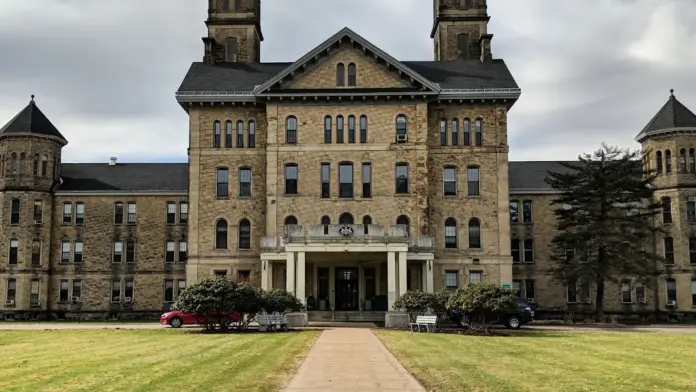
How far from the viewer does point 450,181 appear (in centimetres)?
4956

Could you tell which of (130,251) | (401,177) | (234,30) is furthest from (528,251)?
(130,251)

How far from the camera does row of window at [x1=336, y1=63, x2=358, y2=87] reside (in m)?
48.6

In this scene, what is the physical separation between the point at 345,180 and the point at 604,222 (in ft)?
54.9

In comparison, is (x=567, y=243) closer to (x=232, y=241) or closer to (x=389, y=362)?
(x=232, y=241)

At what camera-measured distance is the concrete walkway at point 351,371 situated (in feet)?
51.4

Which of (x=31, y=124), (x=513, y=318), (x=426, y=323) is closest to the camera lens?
(x=426, y=323)

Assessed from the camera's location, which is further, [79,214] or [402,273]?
[79,214]

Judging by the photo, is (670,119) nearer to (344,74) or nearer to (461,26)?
(461,26)

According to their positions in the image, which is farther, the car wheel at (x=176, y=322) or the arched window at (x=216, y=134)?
the arched window at (x=216, y=134)

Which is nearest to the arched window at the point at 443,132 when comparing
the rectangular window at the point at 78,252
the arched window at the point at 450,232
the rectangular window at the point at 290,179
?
the arched window at the point at 450,232

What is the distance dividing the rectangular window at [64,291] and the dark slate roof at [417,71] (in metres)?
19.6

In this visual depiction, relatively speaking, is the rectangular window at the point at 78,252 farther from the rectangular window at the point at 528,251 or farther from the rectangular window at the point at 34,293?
the rectangular window at the point at 528,251

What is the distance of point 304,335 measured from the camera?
3212 centimetres

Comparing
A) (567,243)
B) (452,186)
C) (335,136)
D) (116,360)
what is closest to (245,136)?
(335,136)
